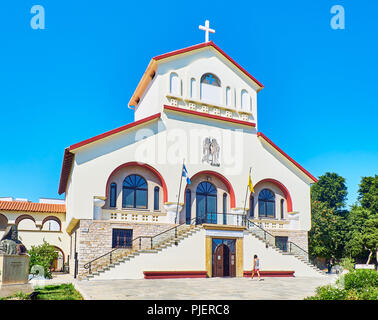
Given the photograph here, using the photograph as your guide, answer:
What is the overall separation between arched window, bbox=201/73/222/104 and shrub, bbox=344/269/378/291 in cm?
1761

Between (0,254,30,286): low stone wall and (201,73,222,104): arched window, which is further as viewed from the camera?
(201,73,222,104): arched window

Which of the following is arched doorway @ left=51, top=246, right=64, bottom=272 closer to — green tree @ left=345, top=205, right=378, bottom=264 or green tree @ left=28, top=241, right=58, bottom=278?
green tree @ left=28, top=241, right=58, bottom=278

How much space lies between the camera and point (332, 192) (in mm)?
52844

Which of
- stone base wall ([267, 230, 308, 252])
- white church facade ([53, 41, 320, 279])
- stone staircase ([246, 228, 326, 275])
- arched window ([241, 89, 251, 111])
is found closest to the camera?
white church facade ([53, 41, 320, 279])

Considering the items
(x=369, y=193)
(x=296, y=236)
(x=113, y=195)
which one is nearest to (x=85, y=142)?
(x=113, y=195)

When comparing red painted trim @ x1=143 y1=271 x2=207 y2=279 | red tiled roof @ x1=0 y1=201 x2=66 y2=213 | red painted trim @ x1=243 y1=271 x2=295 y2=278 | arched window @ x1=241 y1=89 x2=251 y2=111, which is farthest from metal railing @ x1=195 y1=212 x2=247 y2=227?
red tiled roof @ x1=0 y1=201 x2=66 y2=213

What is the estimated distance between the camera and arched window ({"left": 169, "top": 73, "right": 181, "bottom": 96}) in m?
28.0

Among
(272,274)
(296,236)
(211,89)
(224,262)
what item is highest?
(211,89)

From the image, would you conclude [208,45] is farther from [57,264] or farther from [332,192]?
[332,192]

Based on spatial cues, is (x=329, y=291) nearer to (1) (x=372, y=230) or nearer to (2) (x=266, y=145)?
(2) (x=266, y=145)

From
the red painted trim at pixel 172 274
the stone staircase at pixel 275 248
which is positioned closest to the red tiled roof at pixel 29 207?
the red painted trim at pixel 172 274

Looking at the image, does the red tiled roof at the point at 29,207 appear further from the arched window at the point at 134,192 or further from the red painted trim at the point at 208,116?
the red painted trim at the point at 208,116

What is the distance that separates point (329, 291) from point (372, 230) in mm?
31427

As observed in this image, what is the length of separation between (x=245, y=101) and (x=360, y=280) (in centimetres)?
1904
